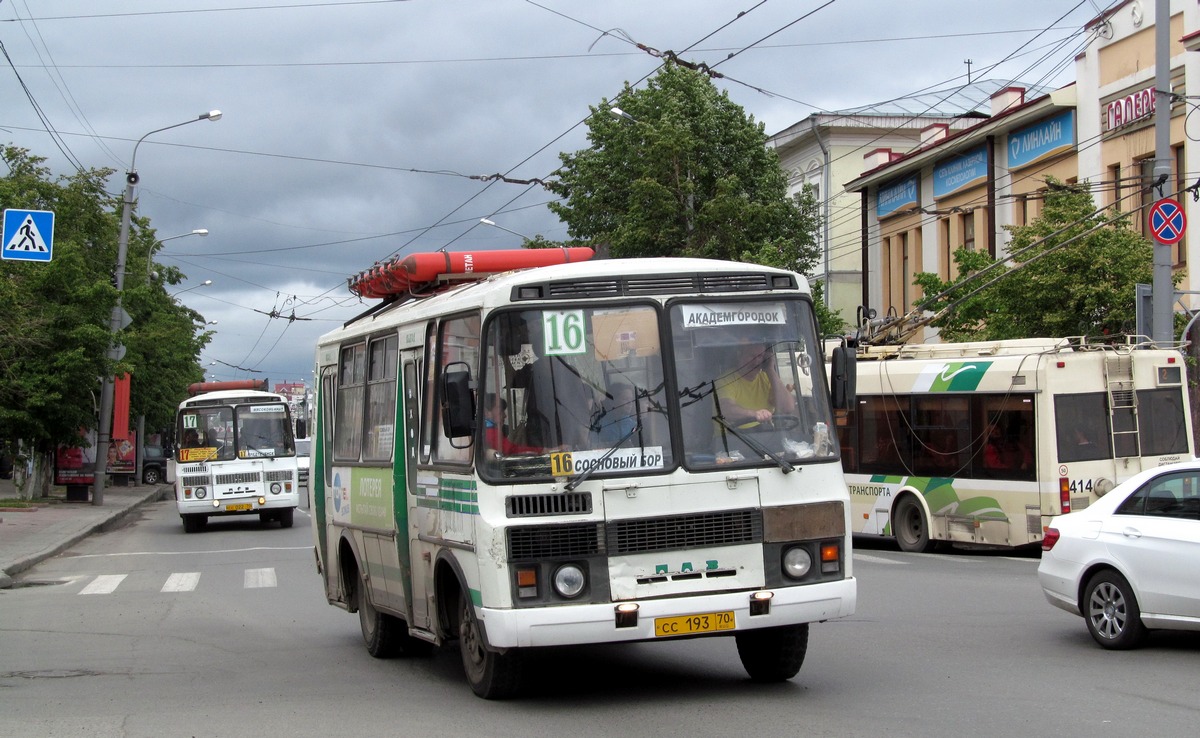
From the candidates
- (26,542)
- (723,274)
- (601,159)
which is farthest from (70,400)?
(723,274)

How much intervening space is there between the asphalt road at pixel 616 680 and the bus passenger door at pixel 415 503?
589 millimetres

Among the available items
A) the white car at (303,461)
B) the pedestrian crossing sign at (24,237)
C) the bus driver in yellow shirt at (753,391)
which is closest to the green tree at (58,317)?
the pedestrian crossing sign at (24,237)

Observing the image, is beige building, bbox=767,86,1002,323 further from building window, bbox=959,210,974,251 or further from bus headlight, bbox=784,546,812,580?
bus headlight, bbox=784,546,812,580

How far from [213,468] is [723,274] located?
22964mm

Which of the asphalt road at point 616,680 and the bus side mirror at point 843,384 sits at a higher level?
the bus side mirror at point 843,384

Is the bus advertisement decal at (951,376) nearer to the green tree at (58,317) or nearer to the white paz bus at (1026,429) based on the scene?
the white paz bus at (1026,429)

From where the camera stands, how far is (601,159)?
41.5 m

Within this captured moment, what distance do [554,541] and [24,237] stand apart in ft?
45.7

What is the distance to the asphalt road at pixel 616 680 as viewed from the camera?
26.9ft

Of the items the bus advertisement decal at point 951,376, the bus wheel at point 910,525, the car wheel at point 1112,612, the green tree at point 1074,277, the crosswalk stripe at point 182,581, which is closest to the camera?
the car wheel at point 1112,612

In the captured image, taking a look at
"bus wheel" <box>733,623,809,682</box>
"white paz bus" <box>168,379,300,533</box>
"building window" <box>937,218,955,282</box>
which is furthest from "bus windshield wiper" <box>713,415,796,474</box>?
"building window" <box>937,218,955,282</box>

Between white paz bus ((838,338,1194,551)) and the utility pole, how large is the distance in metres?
1.14

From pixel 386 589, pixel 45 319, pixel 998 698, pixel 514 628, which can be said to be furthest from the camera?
pixel 45 319

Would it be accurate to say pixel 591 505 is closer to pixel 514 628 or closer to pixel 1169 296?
pixel 514 628
